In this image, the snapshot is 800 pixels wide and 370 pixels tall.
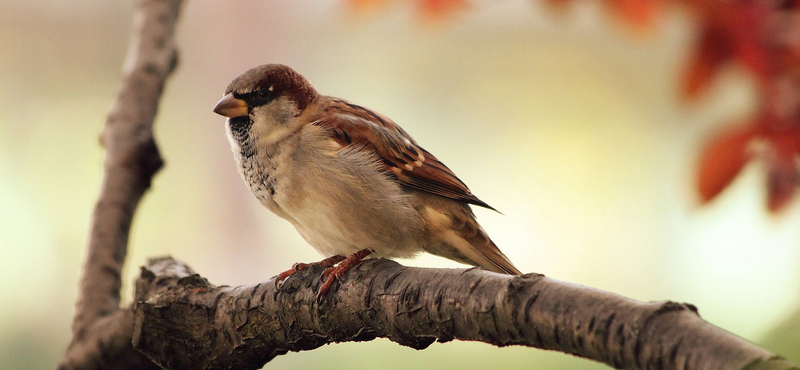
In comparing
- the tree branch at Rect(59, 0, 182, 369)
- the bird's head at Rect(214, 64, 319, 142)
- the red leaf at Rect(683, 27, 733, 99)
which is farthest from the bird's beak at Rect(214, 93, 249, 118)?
the red leaf at Rect(683, 27, 733, 99)

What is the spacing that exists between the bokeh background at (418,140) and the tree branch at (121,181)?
108cm

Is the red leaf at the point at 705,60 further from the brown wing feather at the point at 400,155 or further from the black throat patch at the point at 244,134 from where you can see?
the black throat patch at the point at 244,134

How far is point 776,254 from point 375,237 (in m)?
1.69

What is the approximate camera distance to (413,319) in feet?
3.11

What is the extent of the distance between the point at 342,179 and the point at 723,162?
0.66 meters

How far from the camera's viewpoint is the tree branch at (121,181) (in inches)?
52.1

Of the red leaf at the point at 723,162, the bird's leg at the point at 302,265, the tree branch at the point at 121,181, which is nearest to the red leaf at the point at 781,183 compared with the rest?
the red leaf at the point at 723,162

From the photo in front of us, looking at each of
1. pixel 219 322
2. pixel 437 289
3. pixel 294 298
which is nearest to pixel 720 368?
pixel 437 289

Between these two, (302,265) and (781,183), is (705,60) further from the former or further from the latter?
(302,265)

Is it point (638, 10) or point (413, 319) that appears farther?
point (638, 10)

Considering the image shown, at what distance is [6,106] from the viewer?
11.6 feet

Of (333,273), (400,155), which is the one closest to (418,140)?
(400,155)

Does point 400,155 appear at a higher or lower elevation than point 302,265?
higher

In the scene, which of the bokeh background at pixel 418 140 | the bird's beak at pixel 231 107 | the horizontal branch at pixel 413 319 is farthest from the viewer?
the bokeh background at pixel 418 140
